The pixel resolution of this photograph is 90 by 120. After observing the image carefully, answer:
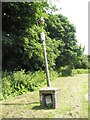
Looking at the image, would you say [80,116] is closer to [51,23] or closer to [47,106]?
[47,106]

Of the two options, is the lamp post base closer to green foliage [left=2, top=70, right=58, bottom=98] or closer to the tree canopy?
green foliage [left=2, top=70, right=58, bottom=98]

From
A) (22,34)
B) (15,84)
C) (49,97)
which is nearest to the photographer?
(49,97)

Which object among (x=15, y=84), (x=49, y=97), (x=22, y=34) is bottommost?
(x=49, y=97)

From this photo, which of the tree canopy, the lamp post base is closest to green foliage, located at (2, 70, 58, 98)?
Answer: the tree canopy

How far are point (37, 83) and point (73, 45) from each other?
1119 centimetres

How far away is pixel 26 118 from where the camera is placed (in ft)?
14.2

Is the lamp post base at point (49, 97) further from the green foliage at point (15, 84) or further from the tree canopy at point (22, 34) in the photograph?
the tree canopy at point (22, 34)

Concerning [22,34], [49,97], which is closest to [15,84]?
[49,97]

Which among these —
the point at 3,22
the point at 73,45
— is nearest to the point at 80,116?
the point at 3,22

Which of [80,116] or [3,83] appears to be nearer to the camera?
[80,116]

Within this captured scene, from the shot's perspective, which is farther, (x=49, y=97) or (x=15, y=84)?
(x=15, y=84)

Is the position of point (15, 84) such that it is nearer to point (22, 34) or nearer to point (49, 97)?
point (49, 97)

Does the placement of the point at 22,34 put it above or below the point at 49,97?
above

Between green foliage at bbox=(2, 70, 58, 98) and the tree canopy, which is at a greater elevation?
the tree canopy
